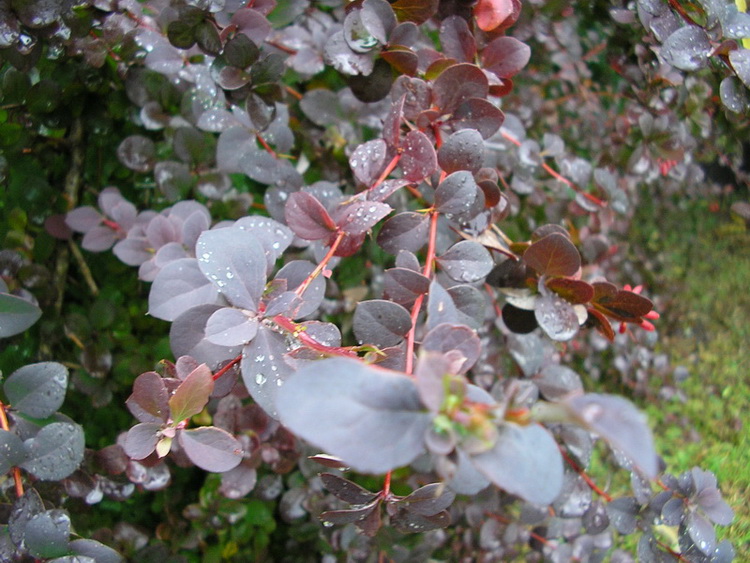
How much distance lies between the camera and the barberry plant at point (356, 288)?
0.33 metres

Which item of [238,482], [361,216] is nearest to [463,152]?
[361,216]

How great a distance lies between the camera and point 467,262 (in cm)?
63

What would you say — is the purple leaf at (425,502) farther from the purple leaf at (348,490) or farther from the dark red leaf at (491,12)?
the dark red leaf at (491,12)

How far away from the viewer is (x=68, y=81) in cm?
91

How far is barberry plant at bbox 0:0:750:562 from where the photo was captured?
33cm

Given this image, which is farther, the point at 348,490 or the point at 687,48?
the point at 687,48

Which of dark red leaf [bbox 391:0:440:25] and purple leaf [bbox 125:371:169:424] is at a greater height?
dark red leaf [bbox 391:0:440:25]

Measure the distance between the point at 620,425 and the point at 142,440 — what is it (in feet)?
1.42

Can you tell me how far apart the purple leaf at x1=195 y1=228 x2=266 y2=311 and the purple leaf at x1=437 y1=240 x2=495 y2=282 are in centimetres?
22

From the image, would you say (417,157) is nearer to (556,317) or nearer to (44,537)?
(556,317)

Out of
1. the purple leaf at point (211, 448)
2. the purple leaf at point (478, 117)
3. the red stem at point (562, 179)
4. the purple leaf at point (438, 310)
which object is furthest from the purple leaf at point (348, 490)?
the red stem at point (562, 179)

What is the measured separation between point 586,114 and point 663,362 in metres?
0.74

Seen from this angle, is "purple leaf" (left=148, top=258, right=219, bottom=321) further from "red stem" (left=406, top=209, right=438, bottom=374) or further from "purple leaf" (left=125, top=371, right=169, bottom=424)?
"red stem" (left=406, top=209, right=438, bottom=374)

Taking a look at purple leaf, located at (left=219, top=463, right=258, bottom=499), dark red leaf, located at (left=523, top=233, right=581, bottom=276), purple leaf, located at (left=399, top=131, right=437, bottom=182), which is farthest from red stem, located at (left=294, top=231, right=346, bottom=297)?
purple leaf, located at (left=219, top=463, right=258, bottom=499)
